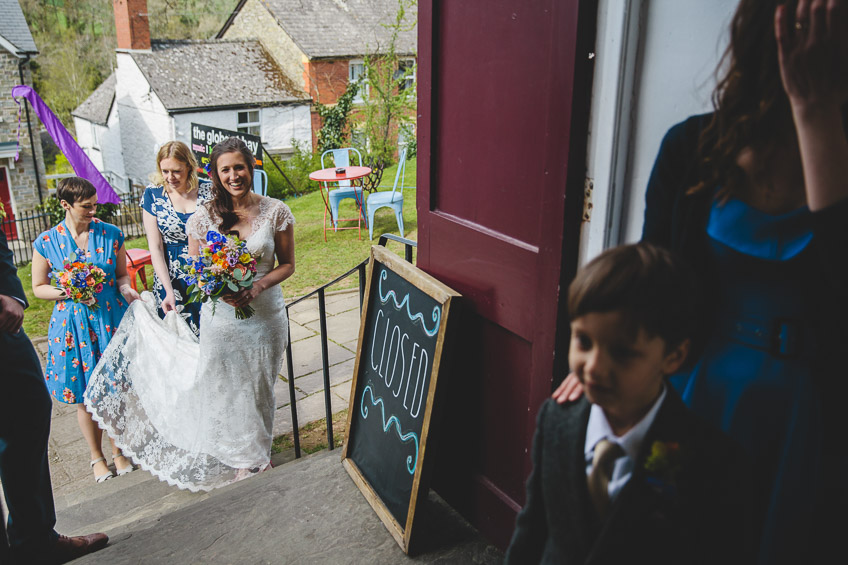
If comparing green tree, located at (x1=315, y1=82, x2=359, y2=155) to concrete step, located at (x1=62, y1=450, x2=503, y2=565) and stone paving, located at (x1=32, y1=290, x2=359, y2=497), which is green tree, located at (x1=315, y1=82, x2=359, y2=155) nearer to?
stone paving, located at (x1=32, y1=290, x2=359, y2=497)

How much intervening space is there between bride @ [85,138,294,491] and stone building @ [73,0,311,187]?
54.9ft

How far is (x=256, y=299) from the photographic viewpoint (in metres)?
3.74

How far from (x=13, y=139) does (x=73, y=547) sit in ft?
57.9

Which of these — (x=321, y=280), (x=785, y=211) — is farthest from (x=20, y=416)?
(x=321, y=280)

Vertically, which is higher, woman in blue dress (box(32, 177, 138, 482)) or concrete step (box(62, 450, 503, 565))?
woman in blue dress (box(32, 177, 138, 482))

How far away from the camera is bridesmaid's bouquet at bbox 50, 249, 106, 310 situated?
150 inches

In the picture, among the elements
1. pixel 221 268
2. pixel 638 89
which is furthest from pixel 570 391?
pixel 221 268

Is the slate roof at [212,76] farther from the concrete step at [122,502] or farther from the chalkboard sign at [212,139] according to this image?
the concrete step at [122,502]

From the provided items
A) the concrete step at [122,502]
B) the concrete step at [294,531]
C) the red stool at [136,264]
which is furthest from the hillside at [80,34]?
the concrete step at [294,531]

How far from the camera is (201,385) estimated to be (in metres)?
3.88

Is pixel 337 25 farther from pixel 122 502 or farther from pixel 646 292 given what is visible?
pixel 646 292

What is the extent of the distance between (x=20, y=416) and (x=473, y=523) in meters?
1.99

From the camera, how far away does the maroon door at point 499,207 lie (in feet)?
6.79

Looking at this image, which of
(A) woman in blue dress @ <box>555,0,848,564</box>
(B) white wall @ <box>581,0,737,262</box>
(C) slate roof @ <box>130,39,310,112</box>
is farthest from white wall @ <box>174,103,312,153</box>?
(A) woman in blue dress @ <box>555,0,848,564</box>
